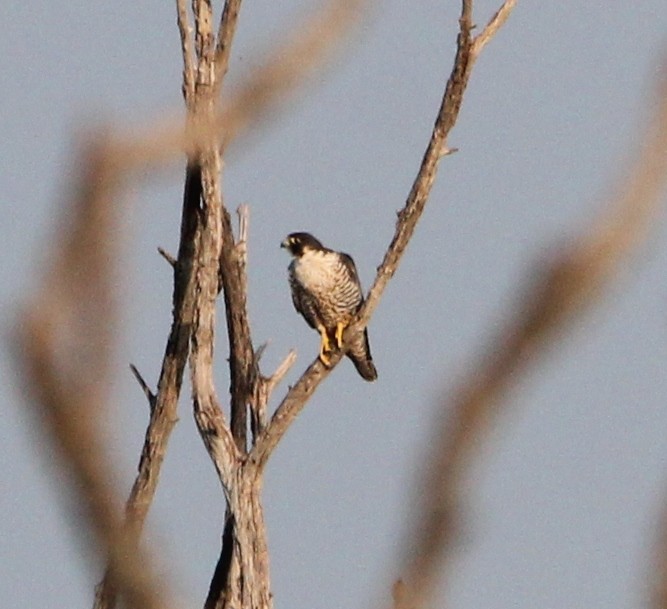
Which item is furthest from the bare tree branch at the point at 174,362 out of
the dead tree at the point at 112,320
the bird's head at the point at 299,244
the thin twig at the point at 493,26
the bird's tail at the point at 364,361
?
the dead tree at the point at 112,320

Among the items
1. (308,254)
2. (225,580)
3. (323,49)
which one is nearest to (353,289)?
(308,254)

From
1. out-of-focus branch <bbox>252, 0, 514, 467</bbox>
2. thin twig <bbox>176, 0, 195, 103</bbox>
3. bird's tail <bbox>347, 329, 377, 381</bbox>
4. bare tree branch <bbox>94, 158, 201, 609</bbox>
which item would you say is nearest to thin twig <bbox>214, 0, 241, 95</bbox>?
thin twig <bbox>176, 0, 195, 103</bbox>

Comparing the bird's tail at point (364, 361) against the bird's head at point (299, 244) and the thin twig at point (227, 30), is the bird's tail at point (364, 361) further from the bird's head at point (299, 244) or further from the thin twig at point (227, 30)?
the thin twig at point (227, 30)

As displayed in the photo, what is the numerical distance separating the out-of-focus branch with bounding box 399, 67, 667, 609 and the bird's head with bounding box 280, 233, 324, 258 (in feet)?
27.2

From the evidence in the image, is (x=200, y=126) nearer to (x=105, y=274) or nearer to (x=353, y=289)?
(x=105, y=274)

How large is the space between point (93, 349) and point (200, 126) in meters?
0.20

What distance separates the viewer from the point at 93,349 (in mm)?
1070

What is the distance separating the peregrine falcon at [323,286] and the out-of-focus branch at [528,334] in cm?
787

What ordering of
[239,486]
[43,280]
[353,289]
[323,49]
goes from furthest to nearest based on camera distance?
A: [353,289], [239,486], [323,49], [43,280]

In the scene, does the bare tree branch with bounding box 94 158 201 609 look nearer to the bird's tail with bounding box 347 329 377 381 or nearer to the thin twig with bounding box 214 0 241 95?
the thin twig with bounding box 214 0 241 95

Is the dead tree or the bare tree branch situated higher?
the bare tree branch

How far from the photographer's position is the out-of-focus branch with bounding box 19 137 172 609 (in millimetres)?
1034

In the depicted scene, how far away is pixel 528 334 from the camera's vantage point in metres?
1.10

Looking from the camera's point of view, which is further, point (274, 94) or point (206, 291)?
point (206, 291)
